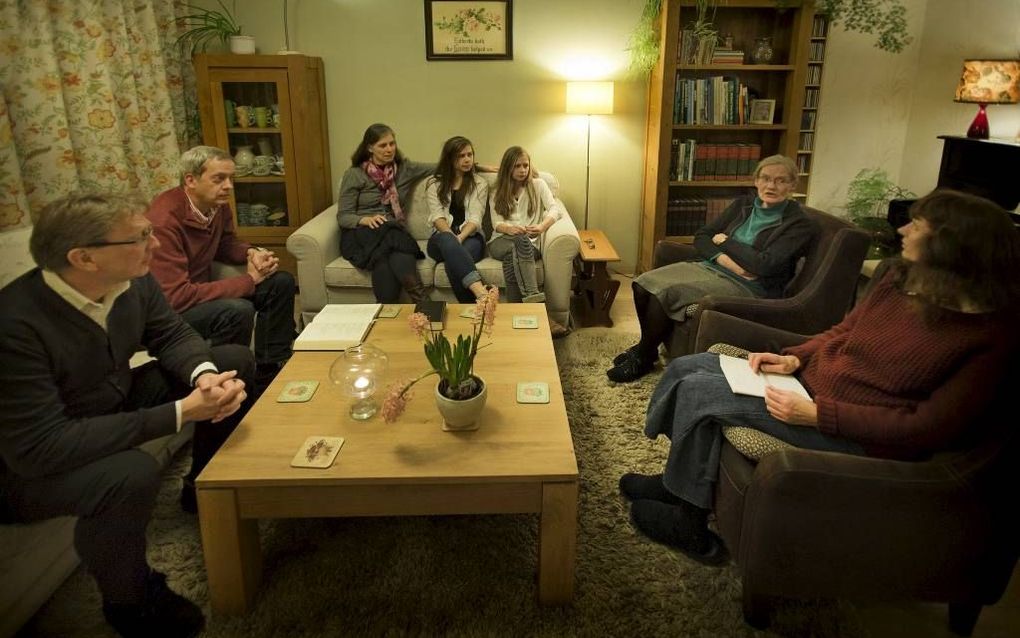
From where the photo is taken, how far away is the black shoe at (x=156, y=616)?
1.65m

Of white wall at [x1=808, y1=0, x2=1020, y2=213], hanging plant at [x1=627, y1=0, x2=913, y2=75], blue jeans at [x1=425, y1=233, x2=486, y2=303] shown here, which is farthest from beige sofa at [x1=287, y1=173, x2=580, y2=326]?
white wall at [x1=808, y1=0, x2=1020, y2=213]

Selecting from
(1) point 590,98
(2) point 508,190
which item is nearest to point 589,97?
(1) point 590,98

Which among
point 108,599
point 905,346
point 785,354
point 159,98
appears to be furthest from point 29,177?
point 905,346

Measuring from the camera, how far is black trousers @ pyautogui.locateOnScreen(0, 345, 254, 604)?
1.53 m

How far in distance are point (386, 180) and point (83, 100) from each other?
137 centimetres

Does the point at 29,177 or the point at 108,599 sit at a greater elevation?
the point at 29,177

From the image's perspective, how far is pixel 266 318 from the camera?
9.80ft

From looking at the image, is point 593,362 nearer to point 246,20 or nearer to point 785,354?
point 785,354

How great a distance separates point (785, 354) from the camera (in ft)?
6.84

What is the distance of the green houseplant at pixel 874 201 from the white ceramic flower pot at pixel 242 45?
3635 millimetres

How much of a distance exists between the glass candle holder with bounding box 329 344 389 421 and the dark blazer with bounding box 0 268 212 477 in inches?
17.1

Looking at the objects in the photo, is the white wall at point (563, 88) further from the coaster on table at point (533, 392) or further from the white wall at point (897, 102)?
the coaster on table at point (533, 392)

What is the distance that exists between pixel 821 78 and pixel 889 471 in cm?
347

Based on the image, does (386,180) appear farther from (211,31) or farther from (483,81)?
(211,31)
